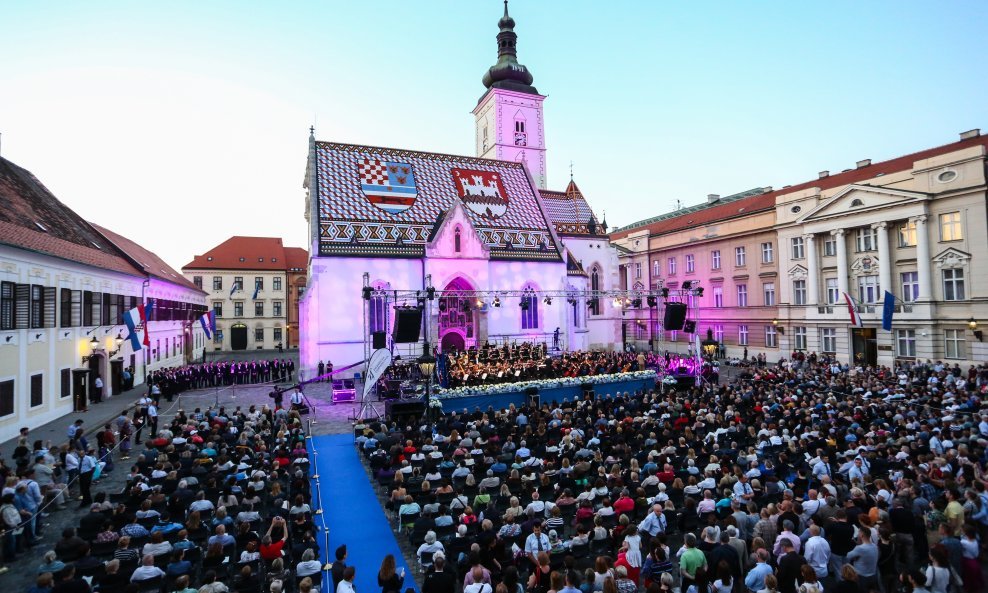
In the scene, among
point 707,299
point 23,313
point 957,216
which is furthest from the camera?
point 707,299

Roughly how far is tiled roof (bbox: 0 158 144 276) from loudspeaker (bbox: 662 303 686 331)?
27833mm

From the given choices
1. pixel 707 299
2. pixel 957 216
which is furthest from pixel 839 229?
pixel 707 299

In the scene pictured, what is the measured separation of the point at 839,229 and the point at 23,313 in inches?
1575

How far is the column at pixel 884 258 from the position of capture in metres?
29.4

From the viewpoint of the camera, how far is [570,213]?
160ft

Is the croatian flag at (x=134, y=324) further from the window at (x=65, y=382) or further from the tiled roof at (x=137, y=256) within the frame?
the tiled roof at (x=137, y=256)

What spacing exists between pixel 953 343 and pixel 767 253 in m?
12.2

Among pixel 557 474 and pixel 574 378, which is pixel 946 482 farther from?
pixel 574 378

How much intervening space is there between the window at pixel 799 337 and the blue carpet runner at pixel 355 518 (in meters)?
30.9

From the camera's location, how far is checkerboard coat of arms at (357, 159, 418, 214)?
119ft

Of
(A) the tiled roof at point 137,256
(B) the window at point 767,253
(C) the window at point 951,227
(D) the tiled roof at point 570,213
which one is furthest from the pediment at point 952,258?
(A) the tiled roof at point 137,256

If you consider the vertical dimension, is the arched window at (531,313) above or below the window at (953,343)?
above

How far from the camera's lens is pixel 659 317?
150ft

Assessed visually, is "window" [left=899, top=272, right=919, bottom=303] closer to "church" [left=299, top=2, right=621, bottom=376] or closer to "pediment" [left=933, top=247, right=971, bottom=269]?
"pediment" [left=933, top=247, right=971, bottom=269]
